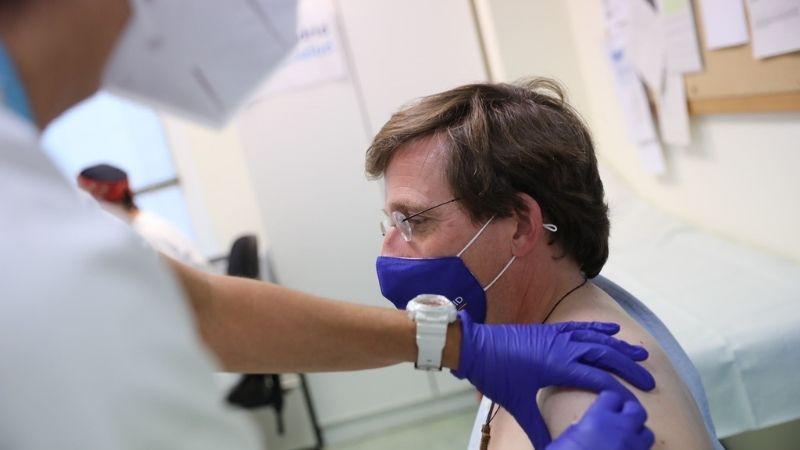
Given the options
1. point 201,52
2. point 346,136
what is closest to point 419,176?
point 201,52

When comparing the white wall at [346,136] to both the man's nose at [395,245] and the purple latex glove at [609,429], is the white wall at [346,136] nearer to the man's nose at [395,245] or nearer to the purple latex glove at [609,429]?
the man's nose at [395,245]

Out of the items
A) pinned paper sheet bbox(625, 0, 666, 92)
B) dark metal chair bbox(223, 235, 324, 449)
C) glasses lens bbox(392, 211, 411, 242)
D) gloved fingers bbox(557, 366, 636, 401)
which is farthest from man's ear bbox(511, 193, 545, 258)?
dark metal chair bbox(223, 235, 324, 449)

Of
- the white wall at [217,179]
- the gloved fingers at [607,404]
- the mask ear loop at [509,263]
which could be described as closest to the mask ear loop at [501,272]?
the mask ear loop at [509,263]

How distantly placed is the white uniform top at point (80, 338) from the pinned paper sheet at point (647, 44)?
2.03 m

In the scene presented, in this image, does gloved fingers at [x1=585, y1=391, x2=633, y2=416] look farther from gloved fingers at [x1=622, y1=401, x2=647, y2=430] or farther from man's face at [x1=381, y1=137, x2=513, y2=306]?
man's face at [x1=381, y1=137, x2=513, y2=306]

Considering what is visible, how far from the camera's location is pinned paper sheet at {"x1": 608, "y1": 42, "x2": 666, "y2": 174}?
229cm

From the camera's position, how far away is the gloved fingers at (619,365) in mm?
905

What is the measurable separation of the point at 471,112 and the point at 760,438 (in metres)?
1.11

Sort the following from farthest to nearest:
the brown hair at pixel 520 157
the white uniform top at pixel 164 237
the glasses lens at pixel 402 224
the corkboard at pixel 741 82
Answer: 1. the white uniform top at pixel 164 237
2. the corkboard at pixel 741 82
3. the glasses lens at pixel 402 224
4. the brown hair at pixel 520 157

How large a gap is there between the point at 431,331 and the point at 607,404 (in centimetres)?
29

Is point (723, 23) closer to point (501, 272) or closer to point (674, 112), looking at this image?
point (674, 112)

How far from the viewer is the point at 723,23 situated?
1.65 meters

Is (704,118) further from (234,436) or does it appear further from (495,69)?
(234,436)

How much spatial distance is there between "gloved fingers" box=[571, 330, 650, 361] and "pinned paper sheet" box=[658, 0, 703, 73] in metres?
1.23
